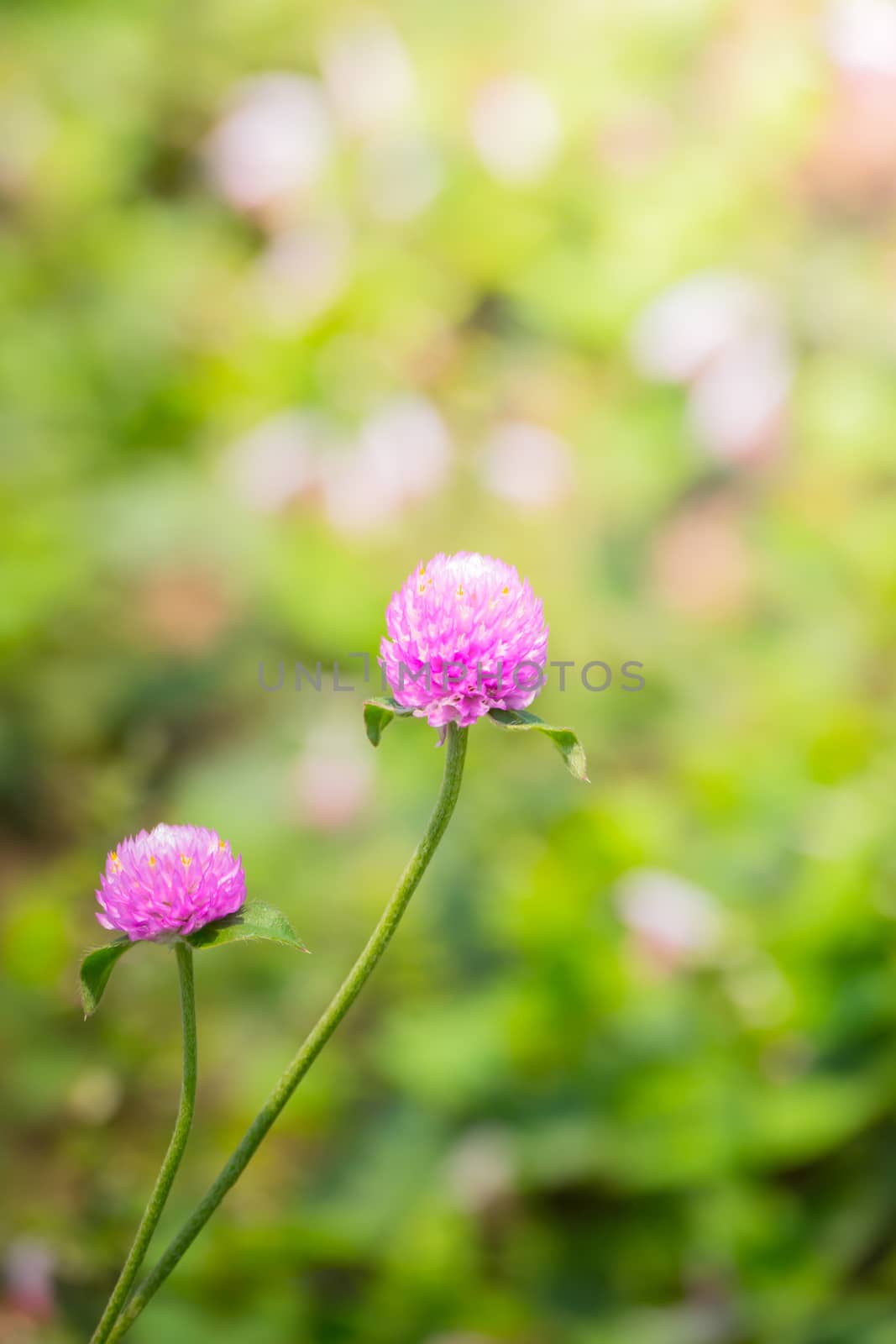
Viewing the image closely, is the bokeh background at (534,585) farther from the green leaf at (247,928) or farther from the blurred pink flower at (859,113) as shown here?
the green leaf at (247,928)

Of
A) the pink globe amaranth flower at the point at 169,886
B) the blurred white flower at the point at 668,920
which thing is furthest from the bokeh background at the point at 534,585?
the pink globe amaranth flower at the point at 169,886

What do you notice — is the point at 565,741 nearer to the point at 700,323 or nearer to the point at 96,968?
the point at 96,968

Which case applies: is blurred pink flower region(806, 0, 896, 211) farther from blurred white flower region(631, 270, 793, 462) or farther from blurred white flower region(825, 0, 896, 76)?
blurred white flower region(631, 270, 793, 462)

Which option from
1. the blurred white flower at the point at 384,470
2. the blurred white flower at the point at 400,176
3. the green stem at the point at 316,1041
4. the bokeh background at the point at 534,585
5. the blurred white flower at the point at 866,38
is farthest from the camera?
the blurred white flower at the point at 400,176

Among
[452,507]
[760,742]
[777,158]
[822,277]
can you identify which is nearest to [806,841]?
[760,742]

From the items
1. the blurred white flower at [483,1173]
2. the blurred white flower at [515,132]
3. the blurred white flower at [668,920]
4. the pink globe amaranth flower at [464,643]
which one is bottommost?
the blurred white flower at [483,1173]

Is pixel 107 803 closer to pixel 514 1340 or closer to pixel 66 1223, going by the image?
pixel 66 1223
